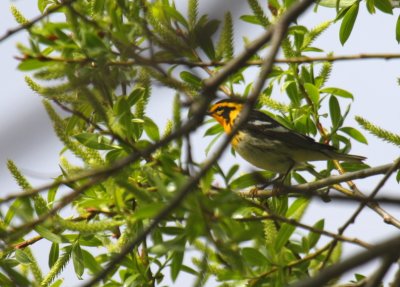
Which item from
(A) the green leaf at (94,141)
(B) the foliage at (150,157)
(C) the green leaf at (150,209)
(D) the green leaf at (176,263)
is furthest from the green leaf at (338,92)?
(C) the green leaf at (150,209)

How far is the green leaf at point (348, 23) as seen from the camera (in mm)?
4125

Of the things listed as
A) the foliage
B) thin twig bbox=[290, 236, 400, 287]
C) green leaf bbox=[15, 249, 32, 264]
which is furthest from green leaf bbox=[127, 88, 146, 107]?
thin twig bbox=[290, 236, 400, 287]

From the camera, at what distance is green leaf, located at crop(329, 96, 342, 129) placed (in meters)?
4.38

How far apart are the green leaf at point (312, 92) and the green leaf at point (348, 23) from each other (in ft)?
1.10

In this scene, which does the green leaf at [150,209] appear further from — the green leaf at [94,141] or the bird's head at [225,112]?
the bird's head at [225,112]

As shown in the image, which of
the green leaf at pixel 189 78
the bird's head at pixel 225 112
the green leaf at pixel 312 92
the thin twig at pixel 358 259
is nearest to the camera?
the thin twig at pixel 358 259

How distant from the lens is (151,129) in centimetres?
360

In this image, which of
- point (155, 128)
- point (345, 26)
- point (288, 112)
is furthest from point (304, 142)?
point (155, 128)

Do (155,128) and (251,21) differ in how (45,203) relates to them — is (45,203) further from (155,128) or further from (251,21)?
(251,21)

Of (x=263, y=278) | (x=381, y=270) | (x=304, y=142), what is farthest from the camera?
(x=304, y=142)

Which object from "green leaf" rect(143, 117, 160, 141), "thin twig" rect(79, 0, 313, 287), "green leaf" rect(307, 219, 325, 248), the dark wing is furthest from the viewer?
the dark wing

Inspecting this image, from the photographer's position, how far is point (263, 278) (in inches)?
132

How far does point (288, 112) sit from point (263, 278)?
1.39 meters

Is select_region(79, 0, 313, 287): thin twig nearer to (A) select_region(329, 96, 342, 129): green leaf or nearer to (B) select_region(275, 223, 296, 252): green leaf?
(B) select_region(275, 223, 296, 252): green leaf
